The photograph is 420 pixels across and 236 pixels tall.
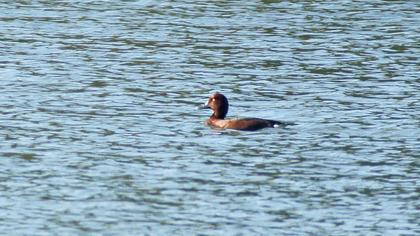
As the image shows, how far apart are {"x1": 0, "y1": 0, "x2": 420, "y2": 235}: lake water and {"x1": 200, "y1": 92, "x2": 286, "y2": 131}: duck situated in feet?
0.52

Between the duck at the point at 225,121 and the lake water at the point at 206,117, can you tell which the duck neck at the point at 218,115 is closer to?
the duck at the point at 225,121

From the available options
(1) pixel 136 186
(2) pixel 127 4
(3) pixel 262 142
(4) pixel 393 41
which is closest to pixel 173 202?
(1) pixel 136 186

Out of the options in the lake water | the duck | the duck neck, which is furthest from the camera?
the duck neck

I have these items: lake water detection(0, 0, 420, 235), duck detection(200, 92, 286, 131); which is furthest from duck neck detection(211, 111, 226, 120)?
lake water detection(0, 0, 420, 235)

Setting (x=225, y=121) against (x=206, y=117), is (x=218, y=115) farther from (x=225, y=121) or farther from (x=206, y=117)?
(x=206, y=117)

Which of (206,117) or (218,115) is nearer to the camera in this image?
(218,115)

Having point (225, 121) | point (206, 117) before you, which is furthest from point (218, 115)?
point (206, 117)

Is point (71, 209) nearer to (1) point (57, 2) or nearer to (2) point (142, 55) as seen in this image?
(2) point (142, 55)

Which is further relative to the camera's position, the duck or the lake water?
the duck

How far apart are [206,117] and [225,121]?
3.84ft

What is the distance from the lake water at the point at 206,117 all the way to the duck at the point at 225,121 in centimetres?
16

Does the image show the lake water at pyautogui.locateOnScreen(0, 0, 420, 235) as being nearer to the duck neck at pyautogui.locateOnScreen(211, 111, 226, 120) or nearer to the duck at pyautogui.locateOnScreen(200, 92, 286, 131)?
the duck at pyautogui.locateOnScreen(200, 92, 286, 131)

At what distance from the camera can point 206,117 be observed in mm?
24094

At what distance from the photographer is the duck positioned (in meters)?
22.1
